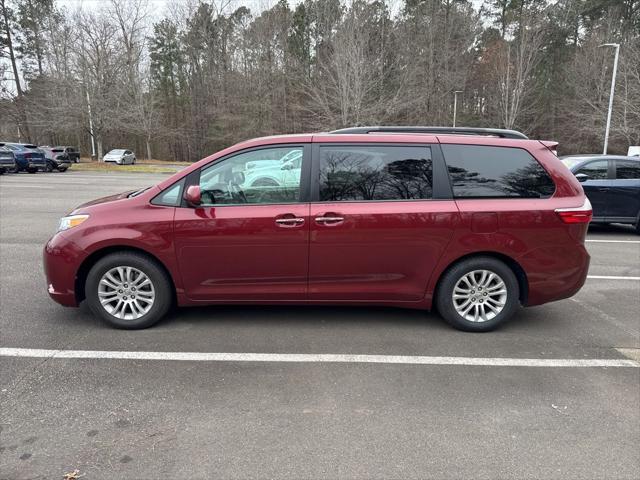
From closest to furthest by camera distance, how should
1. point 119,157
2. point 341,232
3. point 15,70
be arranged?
point 341,232 < point 119,157 < point 15,70

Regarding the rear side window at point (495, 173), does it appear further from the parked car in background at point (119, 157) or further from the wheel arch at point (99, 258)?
the parked car in background at point (119, 157)

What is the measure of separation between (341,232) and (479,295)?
57.0 inches

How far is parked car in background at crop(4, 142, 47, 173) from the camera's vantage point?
2631 cm

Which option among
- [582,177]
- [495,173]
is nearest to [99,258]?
[495,173]

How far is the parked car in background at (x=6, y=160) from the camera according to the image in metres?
25.0

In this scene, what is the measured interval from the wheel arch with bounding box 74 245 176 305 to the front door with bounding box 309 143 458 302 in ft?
4.47

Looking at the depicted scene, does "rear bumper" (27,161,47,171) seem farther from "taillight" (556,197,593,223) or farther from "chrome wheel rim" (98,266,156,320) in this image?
"taillight" (556,197,593,223)

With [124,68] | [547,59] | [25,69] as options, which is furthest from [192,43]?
[547,59]

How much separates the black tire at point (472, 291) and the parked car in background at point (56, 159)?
30.9 metres

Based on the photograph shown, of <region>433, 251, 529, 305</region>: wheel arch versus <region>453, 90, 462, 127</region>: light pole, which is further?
<region>453, 90, 462, 127</region>: light pole

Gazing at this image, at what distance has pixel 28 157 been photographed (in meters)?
26.7

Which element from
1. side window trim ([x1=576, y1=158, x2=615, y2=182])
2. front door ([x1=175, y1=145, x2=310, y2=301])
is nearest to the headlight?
front door ([x1=175, y1=145, x2=310, y2=301])

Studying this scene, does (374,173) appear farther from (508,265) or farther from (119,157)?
(119,157)

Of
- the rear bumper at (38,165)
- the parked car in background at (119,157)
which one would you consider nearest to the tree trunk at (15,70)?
the parked car in background at (119,157)
